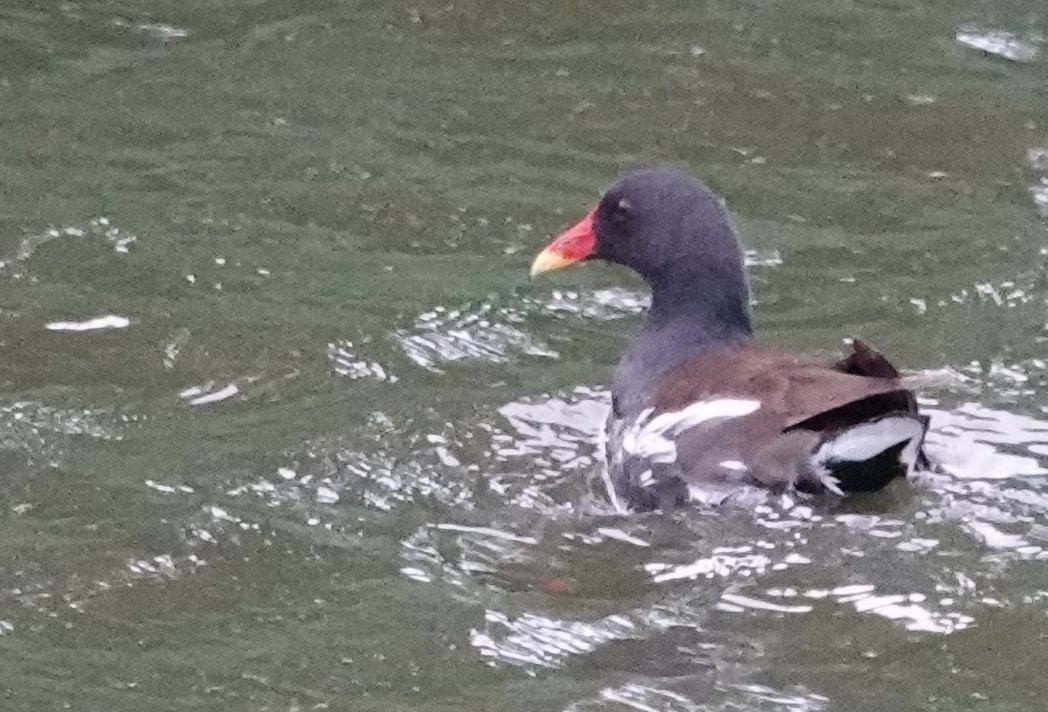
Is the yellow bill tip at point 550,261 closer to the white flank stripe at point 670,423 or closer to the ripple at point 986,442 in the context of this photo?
the white flank stripe at point 670,423

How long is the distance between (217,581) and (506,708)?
97 cm

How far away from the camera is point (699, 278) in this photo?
589cm

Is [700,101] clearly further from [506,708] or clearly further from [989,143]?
[506,708]

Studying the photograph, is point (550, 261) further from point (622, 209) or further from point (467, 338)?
point (467, 338)

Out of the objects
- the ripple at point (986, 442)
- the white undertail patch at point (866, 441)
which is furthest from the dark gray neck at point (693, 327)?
the white undertail patch at point (866, 441)

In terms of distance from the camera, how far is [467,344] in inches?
257

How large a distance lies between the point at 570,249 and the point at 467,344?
540 millimetres

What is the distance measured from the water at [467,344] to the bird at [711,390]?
0.11 m

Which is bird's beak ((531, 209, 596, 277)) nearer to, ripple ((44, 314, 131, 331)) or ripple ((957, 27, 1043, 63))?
ripple ((44, 314, 131, 331))

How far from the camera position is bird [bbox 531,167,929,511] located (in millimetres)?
5047


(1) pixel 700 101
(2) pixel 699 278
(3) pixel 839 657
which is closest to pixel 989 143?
(1) pixel 700 101

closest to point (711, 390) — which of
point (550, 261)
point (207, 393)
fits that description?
point (550, 261)

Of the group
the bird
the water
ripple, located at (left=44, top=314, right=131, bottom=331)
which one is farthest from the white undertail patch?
ripple, located at (left=44, top=314, right=131, bottom=331)

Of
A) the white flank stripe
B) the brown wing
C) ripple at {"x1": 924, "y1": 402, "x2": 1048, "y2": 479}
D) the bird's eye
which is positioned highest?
the bird's eye
